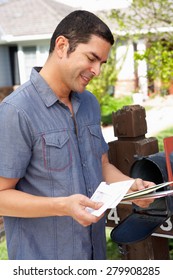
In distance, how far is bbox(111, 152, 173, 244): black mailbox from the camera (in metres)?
2.56

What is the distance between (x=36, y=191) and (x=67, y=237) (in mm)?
261

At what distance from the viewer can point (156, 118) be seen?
14.3 metres

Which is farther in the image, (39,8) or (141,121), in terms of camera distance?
(39,8)

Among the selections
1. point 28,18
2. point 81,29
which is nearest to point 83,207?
point 81,29

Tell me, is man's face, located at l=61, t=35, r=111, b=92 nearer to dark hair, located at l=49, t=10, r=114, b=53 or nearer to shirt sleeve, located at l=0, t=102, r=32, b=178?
dark hair, located at l=49, t=10, r=114, b=53

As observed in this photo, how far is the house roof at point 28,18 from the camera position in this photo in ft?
66.5

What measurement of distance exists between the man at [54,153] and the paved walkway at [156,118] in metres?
8.08

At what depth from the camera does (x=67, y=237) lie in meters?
2.21

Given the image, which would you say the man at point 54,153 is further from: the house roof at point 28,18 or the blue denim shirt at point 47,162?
the house roof at point 28,18

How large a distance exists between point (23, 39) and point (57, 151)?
18755mm

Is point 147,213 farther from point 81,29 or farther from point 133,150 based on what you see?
point 81,29

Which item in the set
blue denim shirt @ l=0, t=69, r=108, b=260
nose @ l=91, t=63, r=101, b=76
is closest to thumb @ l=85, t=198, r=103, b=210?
blue denim shirt @ l=0, t=69, r=108, b=260
